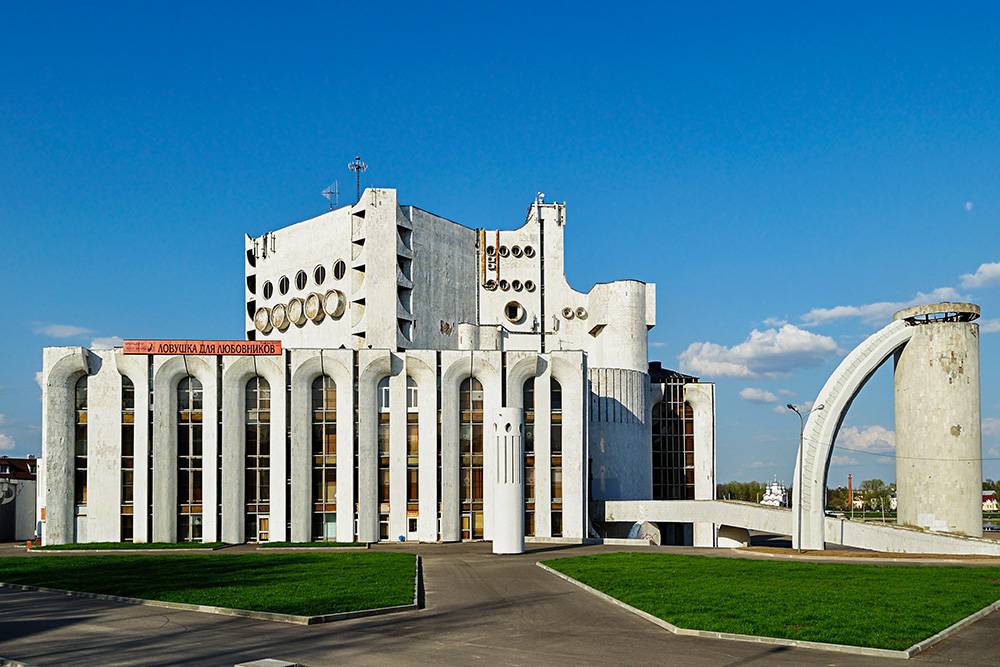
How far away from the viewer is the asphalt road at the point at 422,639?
24.2 metres

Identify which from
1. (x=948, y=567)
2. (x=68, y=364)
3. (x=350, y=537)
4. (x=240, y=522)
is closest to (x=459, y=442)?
(x=350, y=537)

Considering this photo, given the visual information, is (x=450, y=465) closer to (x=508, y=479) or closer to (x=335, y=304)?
(x=508, y=479)

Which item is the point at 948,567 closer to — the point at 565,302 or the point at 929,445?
the point at 929,445

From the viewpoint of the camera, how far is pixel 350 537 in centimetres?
7150

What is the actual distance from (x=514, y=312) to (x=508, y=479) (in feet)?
132

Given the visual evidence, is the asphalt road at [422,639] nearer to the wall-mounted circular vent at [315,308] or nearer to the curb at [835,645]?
the curb at [835,645]

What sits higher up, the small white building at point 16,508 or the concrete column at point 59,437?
the concrete column at point 59,437

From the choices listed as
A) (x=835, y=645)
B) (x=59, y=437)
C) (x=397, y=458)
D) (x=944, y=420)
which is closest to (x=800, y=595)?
(x=835, y=645)

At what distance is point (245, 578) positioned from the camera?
142 feet

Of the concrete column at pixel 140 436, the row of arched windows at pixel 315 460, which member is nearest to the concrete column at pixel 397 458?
the row of arched windows at pixel 315 460

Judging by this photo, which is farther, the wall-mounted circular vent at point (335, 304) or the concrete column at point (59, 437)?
the wall-mounted circular vent at point (335, 304)

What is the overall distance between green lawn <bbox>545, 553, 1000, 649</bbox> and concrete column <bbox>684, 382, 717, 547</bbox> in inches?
1777

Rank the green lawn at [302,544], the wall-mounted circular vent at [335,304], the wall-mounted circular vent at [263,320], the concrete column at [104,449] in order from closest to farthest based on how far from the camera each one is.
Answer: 1. the green lawn at [302,544]
2. the concrete column at [104,449]
3. the wall-mounted circular vent at [335,304]
4. the wall-mounted circular vent at [263,320]

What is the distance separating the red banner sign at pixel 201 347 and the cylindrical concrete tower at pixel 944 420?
150 feet
